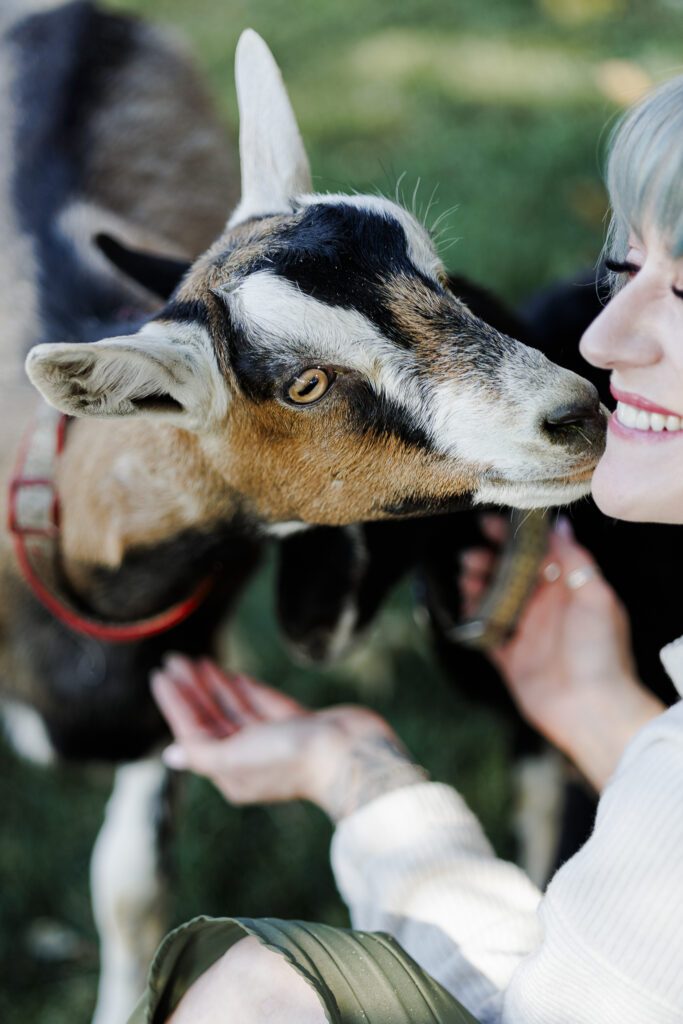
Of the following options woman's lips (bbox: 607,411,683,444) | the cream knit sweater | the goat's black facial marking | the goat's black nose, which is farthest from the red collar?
woman's lips (bbox: 607,411,683,444)

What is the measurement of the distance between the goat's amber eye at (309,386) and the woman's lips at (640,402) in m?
0.51

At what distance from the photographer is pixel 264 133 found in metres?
2.07

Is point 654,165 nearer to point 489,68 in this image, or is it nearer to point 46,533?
point 46,533

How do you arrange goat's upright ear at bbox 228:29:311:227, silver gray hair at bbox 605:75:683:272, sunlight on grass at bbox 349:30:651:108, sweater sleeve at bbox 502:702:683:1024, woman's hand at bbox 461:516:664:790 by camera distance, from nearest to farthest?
A: sweater sleeve at bbox 502:702:683:1024, silver gray hair at bbox 605:75:683:272, goat's upright ear at bbox 228:29:311:227, woman's hand at bbox 461:516:664:790, sunlight on grass at bbox 349:30:651:108

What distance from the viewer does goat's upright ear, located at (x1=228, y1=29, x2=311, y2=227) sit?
80.2 inches

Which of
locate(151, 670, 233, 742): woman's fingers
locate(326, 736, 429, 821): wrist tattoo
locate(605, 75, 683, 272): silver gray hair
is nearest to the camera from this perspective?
locate(605, 75, 683, 272): silver gray hair

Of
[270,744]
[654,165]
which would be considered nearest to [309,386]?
[654,165]

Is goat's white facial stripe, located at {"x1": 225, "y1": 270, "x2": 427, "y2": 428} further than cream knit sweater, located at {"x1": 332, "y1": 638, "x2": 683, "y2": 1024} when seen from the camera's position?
Yes

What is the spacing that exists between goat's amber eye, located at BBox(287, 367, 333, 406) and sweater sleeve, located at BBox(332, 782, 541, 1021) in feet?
2.44

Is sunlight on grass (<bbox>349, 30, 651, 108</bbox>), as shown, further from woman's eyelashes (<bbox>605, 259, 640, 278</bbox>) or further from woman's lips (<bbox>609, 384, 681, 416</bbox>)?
woman's lips (<bbox>609, 384, 681, 416</bbox>)

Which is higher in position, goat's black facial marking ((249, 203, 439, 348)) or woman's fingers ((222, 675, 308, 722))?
goat's black facial marking ((249, 203, 439, 348))

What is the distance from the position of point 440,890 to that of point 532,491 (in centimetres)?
71

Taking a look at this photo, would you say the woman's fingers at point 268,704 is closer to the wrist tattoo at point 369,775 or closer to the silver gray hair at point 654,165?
the wrist tattoo at point 369,775

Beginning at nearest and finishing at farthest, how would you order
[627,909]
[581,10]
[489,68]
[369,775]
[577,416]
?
[627,909], [577,416], [369,775], [489,68], [581,10]
